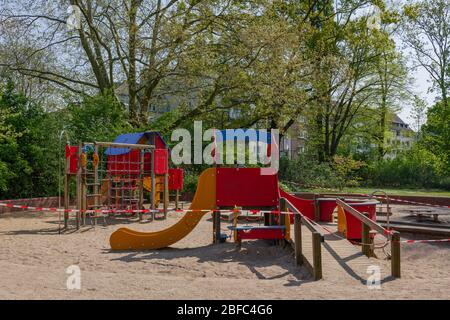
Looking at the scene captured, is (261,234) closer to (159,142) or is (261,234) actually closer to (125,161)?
(125,161)

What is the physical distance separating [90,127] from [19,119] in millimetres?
2951

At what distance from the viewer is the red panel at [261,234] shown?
9.90m

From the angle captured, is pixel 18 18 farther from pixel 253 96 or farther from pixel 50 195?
pixel 253 96

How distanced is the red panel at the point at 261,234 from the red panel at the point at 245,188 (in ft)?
3.13

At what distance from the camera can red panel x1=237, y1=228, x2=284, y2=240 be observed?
9.90 meters

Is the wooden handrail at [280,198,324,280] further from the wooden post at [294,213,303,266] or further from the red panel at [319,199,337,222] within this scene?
the red panel at [319,199,337,222]

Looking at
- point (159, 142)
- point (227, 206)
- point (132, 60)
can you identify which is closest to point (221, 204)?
point (227, 206)

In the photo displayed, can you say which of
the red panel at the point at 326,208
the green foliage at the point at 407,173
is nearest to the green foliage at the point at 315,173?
the green foliage at the point at 407,173

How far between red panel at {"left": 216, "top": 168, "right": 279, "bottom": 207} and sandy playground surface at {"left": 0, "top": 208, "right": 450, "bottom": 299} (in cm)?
89

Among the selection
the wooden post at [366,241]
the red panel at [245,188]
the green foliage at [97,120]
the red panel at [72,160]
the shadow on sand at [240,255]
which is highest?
the green foliage at [97,120]

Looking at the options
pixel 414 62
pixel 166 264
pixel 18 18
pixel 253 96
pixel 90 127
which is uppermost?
pixel 414 62

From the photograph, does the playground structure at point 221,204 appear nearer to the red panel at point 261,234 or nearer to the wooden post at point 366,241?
the red panel at point 261,234
